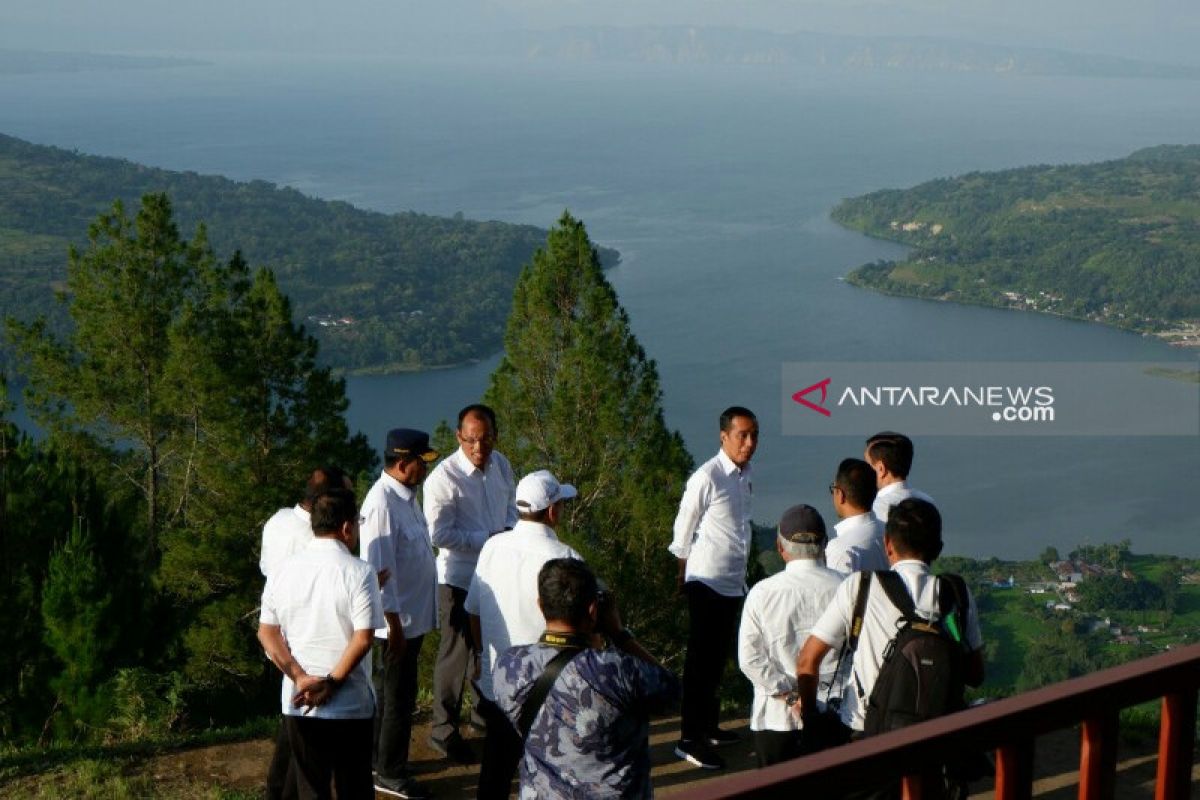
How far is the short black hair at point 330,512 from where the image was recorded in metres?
3.31

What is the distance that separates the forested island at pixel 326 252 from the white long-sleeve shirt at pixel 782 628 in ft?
186

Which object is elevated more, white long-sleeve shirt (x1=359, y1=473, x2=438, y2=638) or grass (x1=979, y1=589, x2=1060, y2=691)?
white long-sleeve shirt (x1=359, y1=473, x2=438, y2=638)

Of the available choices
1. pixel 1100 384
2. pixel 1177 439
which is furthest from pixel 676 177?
pixel 1177 439

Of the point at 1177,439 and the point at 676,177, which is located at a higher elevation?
the point at 676,177

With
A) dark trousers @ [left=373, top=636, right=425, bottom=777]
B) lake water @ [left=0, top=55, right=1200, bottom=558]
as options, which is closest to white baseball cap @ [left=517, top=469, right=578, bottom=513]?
dark trousers @ [left=373, top=636, right=425, bottom=777]

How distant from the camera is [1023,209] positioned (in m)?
101

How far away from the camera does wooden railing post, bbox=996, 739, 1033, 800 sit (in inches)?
63.2

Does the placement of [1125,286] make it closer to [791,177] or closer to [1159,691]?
[791,177]

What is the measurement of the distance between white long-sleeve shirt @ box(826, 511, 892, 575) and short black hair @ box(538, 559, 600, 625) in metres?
1.14

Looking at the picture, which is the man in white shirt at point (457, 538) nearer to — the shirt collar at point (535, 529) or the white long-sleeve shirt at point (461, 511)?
the white long-sleeve shirt at point (461, 511)

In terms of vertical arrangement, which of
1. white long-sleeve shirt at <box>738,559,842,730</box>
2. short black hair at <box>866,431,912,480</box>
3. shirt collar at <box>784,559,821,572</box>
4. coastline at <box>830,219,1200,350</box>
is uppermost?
short black hair at <box>866,431,912,480</box>

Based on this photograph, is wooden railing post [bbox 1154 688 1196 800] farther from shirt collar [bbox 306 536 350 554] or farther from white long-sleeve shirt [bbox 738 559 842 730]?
shirt collar [bbox 306 536 350 554]

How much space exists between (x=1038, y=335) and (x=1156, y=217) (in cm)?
2808

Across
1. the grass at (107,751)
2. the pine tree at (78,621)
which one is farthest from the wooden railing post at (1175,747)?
the pine tree at (78,621)
